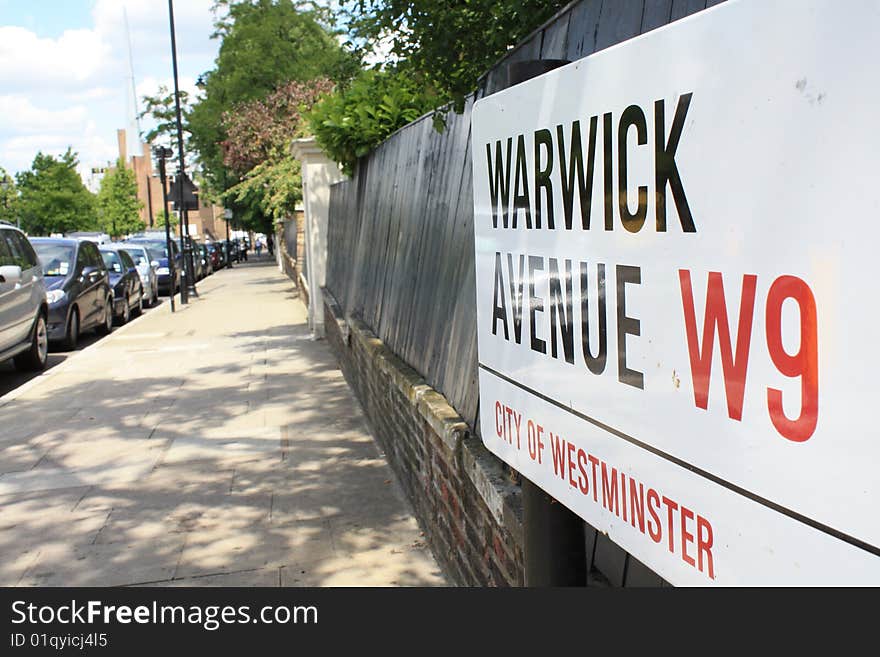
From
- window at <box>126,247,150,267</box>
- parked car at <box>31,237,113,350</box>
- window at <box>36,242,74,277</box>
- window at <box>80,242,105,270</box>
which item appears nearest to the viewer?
parked car at <box>31,237,113,350</box>

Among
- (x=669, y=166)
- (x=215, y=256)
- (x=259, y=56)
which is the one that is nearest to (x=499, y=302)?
(x=669, y=166)

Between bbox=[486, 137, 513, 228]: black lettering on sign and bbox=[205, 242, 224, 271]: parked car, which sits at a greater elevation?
bbox=[486, 137, 513, 228]: black lettering on sign

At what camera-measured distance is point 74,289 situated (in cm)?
1447

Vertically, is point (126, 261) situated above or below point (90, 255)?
below

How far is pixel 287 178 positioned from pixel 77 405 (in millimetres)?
12074

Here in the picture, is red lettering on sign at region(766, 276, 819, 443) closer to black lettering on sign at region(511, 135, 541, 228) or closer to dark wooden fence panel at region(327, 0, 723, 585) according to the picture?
black lettering on sign at region(511, 135, 541, 228)

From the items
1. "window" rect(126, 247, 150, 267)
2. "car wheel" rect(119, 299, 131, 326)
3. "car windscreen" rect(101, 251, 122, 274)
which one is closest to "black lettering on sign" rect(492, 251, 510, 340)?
"car wheel" rect(119, 299, 131, 326)

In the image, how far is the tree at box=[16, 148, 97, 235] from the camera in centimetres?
6303

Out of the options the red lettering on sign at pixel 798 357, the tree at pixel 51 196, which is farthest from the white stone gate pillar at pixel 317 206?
the tree at pixel 51 196

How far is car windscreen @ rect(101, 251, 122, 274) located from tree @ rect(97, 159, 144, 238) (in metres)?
66.7

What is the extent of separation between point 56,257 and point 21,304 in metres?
4.21

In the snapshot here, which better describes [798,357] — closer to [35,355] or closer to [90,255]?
[35,355]

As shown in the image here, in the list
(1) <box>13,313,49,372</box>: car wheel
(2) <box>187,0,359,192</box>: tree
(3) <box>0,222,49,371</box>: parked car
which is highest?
(2) <box>187,0,359,192</box>: tree

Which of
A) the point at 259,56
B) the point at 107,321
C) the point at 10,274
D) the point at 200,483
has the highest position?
the point at 259,56
